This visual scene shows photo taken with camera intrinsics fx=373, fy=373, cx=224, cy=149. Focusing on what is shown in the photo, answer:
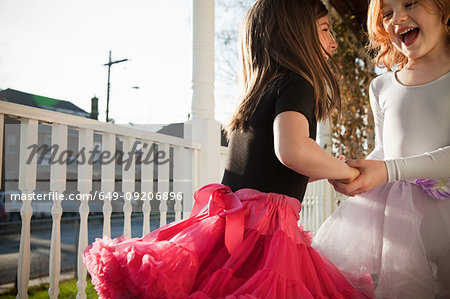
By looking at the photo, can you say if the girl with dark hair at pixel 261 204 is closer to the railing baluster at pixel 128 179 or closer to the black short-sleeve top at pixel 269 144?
the black short-sleeve top at pixel 269 144

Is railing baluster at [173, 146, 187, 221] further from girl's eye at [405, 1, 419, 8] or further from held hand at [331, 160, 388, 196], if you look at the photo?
girl's eye at [405, 1, 419, 8]

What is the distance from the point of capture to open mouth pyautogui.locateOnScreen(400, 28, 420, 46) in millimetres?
1056

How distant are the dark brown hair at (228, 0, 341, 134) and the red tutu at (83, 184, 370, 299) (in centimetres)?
26

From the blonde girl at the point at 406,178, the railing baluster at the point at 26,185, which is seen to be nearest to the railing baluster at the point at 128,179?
the railing baluster at the point at 26,185

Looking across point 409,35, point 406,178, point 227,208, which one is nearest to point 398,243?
point 406,178

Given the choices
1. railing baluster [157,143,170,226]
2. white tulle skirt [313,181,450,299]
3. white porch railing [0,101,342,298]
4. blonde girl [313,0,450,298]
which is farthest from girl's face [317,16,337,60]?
railing baluster [157,143,170,226]

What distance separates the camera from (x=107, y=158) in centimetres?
173

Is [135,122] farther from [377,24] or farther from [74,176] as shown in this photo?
[377,24]

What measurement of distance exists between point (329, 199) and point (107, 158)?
290cm

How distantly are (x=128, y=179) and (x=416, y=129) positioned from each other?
1338mm

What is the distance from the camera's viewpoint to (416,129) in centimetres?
107

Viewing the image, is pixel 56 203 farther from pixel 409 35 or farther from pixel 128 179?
pixel 409 35

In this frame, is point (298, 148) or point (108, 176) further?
point (108, 176)

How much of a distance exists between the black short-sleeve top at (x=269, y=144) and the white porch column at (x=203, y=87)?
1.15 metres
